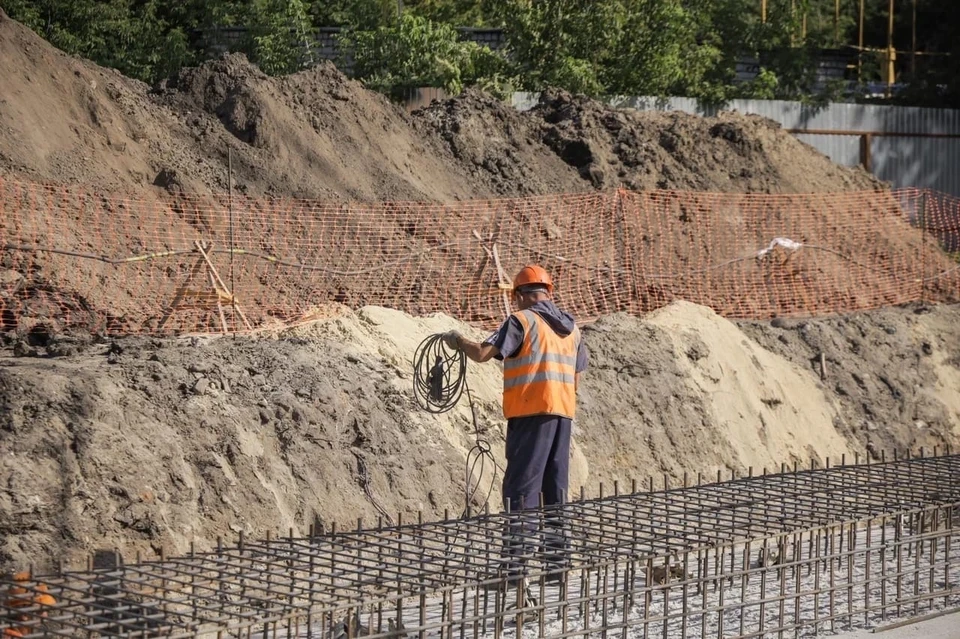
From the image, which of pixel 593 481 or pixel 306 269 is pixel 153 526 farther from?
pixel 306 269

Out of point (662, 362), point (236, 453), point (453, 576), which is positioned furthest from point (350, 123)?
point (453, 576)

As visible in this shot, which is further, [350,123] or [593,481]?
[350,123]

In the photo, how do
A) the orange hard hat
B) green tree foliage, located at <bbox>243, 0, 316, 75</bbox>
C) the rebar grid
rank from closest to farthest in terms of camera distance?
the rebar grid, the orange hard hat, green tree foliage, located at <bbox>243, 0, 316, 75</bbox>

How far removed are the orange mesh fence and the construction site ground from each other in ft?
0.95

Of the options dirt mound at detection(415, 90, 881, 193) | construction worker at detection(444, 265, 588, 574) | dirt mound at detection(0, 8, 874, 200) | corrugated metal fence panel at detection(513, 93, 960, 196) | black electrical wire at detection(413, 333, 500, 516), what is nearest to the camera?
construction worker at detection(444, 265, 588, 574)

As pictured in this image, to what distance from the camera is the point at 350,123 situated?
15.8 meters

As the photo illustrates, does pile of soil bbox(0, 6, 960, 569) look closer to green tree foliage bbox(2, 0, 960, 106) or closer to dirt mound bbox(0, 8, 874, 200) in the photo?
dirt mound bbox(0, 8, 874, 200)

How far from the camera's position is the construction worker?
7887 millimetres

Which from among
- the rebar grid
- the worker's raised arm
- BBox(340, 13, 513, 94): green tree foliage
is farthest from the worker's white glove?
BBox(340, 13, 513, 94): green tree foliage

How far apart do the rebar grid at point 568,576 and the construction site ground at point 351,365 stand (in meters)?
0.72

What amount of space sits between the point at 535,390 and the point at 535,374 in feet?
0.31

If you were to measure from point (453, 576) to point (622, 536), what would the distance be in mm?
1449

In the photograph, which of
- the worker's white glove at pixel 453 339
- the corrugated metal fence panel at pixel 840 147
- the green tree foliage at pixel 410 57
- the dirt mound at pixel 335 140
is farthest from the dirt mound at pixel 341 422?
the corrugated metal fence panel at pixel 840 147

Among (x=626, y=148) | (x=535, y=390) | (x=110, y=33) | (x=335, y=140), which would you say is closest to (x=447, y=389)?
(x=535, y=390)
